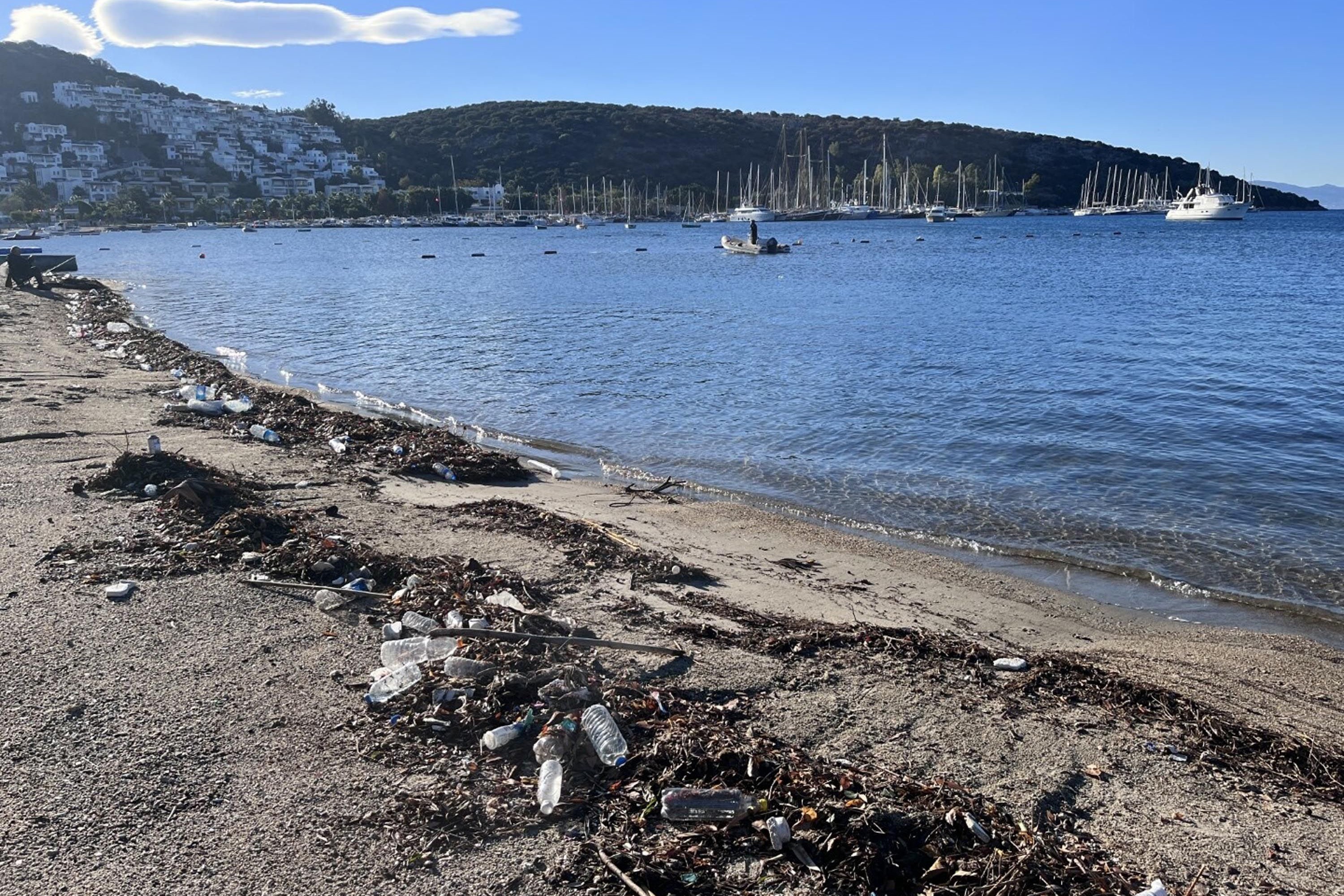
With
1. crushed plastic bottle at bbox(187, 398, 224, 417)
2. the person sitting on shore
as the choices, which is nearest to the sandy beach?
crushed plastic bottle at bbox(187, 398, 224, 417)

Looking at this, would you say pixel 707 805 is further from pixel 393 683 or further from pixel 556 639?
pixel 393 683

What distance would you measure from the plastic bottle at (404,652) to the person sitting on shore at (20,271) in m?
38.4

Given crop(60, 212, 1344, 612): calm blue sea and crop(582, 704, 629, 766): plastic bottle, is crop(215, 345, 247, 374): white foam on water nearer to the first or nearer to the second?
crop(60, 212, 1344, 612): calm blue sea

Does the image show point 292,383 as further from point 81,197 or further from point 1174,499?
point 81,197

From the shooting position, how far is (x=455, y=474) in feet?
38.9

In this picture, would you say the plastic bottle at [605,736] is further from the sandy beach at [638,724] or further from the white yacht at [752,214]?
the white yacht at [752,214]

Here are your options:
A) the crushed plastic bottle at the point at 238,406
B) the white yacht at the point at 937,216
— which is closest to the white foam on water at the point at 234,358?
the crushed plastic bottle at the point at 238,406

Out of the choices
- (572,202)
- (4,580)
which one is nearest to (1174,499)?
(4,580)

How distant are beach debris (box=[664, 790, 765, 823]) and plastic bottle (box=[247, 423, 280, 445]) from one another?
406 inches

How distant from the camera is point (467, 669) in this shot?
17.6 feet

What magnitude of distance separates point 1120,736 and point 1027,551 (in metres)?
4.71

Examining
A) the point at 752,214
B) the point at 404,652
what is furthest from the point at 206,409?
the point at 752,214

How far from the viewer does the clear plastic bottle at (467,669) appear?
5309 millimetres

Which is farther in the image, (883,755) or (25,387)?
(25,387)
